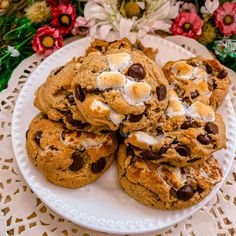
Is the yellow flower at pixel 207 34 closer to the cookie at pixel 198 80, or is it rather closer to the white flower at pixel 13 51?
the cookie at pixel 198 80

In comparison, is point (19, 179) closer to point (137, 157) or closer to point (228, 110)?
point (137, 157)

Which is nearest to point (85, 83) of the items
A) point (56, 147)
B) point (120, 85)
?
point (120, 85)

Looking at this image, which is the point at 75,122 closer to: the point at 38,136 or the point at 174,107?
the point at 38,136

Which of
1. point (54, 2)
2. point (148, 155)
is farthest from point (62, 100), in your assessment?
point (54, 2)

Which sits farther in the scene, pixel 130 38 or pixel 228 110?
pixel 130 38

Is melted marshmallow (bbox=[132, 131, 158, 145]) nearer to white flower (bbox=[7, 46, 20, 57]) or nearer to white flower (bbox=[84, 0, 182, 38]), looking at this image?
white flower (bbox=[84, 0, 182, 38])

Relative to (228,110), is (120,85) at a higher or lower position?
higher
